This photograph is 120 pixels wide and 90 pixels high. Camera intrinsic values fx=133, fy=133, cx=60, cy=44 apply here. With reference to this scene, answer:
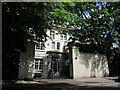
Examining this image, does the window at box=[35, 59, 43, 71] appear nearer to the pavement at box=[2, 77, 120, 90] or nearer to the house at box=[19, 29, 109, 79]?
the house at box=[19, 29, 109, 79]

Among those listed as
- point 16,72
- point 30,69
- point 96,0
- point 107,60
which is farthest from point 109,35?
point 16,72

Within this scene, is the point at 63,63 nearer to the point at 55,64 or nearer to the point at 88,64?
the point at 55,64

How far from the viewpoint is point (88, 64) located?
1605 cm

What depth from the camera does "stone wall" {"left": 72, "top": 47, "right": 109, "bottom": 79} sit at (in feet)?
49.8

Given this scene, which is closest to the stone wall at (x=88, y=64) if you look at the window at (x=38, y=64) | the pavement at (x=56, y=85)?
the pavement at (x=56, y=85)

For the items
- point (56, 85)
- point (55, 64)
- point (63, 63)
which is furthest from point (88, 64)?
point (56, 85)

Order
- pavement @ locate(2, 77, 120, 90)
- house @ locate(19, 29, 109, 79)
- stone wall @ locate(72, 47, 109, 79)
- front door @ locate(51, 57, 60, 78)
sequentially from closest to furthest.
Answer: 1. pavement @ locate(2, 77, 120, 90)
2. house @ locate(19, 29, 109, 79)
3. stone wall @ locate(72, 47, 109, 79)
4. front door @ locate(51, 57, 60, 78)

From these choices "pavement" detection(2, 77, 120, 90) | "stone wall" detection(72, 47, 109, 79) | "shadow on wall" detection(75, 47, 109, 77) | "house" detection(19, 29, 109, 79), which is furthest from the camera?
"shadow on wall" detection(75, 47, 109, 77)

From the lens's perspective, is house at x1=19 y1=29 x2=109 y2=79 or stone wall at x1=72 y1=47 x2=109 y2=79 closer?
house at x1=19 y1=29 x2=109 y2=79

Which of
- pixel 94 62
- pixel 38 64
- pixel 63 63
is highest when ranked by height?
pixel 94 62

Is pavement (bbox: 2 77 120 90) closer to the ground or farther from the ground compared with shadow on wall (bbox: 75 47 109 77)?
closer to the ground

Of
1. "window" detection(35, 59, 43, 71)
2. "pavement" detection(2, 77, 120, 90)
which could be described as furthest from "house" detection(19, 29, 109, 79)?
"pavement" detection(2, 77, 120, 90)

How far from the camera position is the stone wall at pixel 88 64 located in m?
15.2

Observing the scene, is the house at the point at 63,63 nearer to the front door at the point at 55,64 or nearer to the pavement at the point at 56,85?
the front door at the point at 55,64
